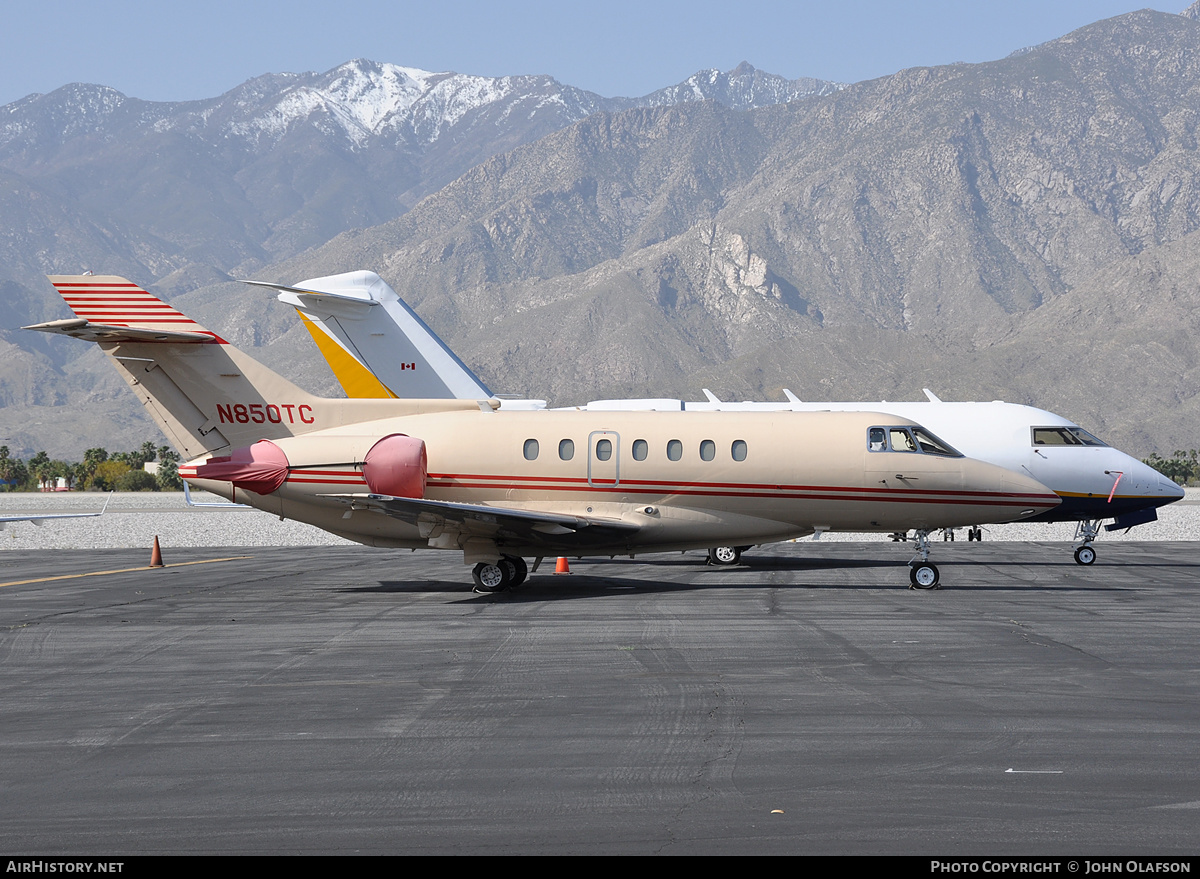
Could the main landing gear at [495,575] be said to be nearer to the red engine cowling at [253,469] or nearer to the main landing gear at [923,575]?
the red engine cowling at [253,469]

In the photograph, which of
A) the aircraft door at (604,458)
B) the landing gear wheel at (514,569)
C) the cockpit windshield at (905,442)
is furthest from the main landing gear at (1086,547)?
the landing gear wheel at (514,569)

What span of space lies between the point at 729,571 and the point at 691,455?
18.1 ft

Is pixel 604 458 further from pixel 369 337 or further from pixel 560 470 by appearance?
pixel 369 337

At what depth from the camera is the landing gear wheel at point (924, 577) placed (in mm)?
21234

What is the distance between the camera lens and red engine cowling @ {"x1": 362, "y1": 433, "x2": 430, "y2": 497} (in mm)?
21172

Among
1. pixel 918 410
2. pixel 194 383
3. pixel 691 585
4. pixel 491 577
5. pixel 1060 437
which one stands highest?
pixel 194 383

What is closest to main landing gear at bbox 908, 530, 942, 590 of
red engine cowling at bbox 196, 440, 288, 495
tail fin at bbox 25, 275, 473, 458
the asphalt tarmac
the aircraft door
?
the asphalt tarmac

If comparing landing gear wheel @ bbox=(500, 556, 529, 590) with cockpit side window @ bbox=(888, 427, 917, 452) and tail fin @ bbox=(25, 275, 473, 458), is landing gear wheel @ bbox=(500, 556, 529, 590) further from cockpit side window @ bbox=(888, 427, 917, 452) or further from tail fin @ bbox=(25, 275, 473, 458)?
cockpit side window @ bbox=(888, 427, 917, 452)

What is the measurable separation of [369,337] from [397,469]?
894 centimetres

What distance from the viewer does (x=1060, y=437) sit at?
86.6ft

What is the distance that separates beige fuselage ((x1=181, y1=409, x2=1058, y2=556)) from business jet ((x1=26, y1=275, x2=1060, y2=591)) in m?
0.03

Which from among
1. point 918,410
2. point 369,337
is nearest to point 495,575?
point 369,337

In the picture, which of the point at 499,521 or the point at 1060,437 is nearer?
the point at 499,521

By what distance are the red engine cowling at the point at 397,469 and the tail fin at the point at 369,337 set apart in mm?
7930
